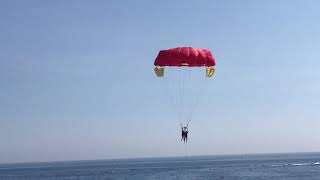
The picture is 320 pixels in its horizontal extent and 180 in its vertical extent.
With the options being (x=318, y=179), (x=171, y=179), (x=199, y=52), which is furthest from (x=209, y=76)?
(x=171, y=179)

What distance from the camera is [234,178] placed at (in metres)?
73.0

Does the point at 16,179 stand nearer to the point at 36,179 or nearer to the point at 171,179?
the point at 36,179

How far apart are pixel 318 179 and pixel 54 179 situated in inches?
1963

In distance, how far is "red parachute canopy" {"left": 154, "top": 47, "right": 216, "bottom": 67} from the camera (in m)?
27.3

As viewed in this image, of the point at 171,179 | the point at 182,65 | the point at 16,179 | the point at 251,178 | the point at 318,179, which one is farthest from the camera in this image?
the point at 16,179

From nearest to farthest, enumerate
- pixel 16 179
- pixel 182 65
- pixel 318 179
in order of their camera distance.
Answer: pixel 182 65, pixel 318 179, pixel 16 179

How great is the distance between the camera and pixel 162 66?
28.1 meters

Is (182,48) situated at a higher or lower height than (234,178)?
higher

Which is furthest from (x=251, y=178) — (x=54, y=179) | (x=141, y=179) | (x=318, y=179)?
(x=54, y=179)

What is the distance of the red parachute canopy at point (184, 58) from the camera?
27.3m

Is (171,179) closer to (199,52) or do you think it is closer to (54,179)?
(54,179)

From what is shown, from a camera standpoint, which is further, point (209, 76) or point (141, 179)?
point (141, 179)

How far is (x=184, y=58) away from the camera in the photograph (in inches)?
1073

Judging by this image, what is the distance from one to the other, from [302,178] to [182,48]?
47.8 metres
